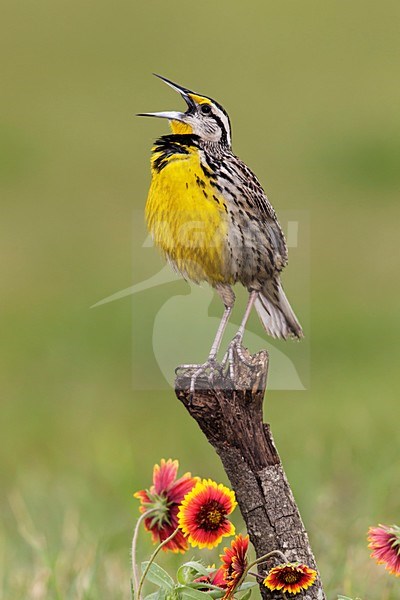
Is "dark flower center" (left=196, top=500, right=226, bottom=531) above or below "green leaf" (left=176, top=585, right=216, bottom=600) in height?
above

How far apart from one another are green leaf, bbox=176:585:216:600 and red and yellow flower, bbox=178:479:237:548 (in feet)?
0.26

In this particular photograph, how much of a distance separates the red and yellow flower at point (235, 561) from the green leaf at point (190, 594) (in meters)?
0.06

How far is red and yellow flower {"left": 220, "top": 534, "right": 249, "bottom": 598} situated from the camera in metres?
2.06

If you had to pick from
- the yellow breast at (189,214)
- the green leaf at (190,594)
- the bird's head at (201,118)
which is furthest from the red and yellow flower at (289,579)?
the bird's head at (201,118)

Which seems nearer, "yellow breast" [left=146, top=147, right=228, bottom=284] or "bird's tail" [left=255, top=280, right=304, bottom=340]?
"yellow breast" [left=146, top=147, right=228, bottom=284]

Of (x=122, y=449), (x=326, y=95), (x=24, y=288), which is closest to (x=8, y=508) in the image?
(x=122, y=449)

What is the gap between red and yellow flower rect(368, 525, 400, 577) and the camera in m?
2.04

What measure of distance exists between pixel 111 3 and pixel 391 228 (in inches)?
73.8

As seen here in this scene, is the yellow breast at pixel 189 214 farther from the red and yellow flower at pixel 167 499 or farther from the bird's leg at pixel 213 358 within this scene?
the red and yellow flower at pixel 167 499

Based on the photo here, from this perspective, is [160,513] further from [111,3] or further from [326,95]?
[326,95]

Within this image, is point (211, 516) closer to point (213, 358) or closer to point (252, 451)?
point (252, 451)

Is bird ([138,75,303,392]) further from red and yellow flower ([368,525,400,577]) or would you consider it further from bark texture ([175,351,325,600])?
red and yellow flower ([368,525,400,577])

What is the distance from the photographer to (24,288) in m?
6.76

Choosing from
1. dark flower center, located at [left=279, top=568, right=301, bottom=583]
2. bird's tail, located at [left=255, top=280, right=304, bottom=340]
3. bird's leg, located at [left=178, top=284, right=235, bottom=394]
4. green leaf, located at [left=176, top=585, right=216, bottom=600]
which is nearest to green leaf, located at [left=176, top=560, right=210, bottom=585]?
green leaf, located at [left=176, top=585, right=216, bottom=600]
